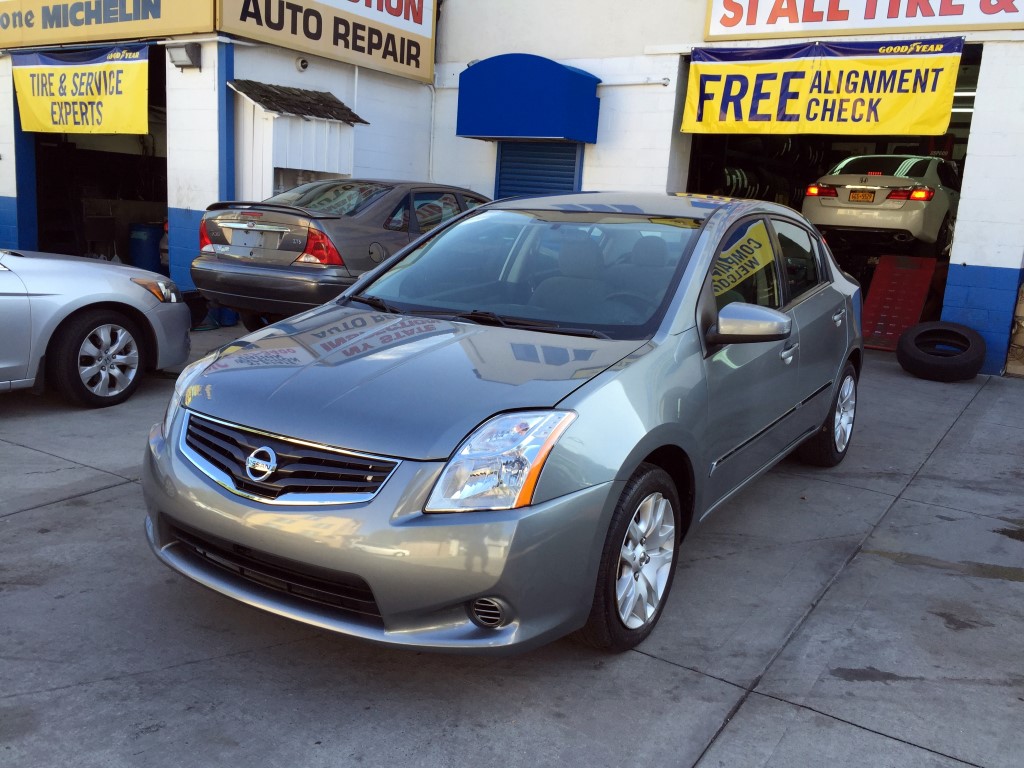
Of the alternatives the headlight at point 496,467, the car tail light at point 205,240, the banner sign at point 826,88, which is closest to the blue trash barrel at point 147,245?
the car tail light at point 205,240

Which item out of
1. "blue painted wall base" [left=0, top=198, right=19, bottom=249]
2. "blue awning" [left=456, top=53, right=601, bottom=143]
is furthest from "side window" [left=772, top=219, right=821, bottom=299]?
"blue painted wall base" [left=0, top=198, right=19, bottom=249]

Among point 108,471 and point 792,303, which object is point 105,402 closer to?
point 108,471

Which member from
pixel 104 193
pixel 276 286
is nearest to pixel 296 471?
pixel 276 286

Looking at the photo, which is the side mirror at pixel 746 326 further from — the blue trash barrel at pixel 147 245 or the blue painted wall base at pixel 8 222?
the blue painted wall base at pixel 8 222

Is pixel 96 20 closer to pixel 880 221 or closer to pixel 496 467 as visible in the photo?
pixel 880 221

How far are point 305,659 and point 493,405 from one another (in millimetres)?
1127

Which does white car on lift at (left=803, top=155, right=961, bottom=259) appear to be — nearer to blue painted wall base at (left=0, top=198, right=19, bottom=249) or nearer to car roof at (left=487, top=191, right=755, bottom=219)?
car roof at (left=487, top=191, right=755, bottom=219)

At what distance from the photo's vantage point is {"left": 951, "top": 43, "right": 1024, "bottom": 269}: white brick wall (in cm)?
888

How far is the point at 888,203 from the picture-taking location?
11109 mm

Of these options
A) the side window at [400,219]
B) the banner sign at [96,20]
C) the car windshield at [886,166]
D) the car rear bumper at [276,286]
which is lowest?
the car rear bumper at [276,286]

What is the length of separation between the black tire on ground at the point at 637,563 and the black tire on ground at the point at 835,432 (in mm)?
2135

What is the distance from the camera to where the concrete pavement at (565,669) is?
2.68 m

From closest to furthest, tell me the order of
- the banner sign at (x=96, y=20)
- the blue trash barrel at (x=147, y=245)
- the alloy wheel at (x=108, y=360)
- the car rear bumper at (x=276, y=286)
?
the alloy wheel at (x=108, y=360) → the car rear bumper at (x=276, y=286) → the banner sign at (x=96, y=20) → the blue trash barrel at (x=147, y=245)

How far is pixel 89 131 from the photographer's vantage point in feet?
36.9
